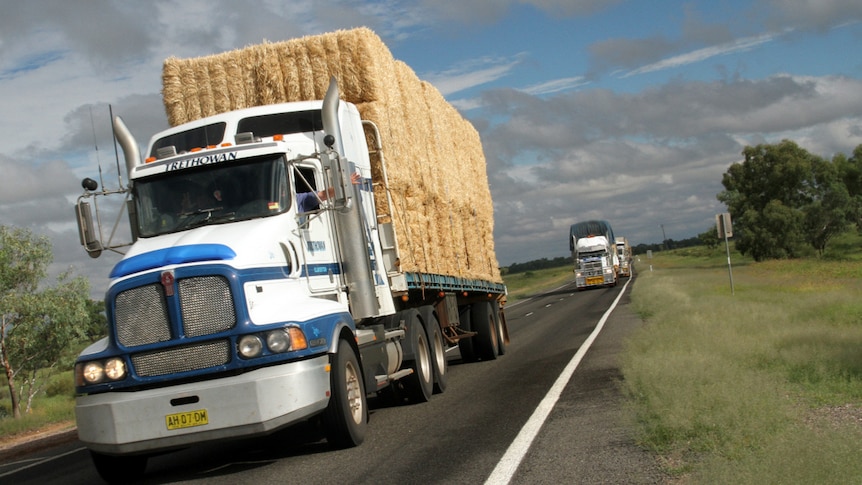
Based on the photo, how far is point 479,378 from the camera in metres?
14.4

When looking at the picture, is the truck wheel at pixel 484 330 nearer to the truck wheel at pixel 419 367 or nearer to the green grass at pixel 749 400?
the green grass at pixel 749 400

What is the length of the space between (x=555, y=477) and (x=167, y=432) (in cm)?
346

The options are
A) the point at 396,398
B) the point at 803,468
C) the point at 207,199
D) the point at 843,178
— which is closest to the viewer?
the point at 803,468

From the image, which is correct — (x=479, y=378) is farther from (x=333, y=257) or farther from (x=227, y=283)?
(x=227, y=283)

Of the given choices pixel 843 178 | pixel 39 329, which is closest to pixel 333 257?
pixel 39 329

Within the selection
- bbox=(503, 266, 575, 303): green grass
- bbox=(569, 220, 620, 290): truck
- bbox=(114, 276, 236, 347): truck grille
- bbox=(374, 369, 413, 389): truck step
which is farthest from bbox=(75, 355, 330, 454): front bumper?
bbox=(569, 220, 620, 290): truck

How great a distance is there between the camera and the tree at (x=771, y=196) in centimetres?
8881

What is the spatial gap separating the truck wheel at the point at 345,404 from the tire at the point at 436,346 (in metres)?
3.45

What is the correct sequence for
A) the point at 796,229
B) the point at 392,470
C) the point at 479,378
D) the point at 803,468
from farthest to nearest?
the point at 796,229 → the point at 479,378 → the point at 392,470 → the point at 803,468


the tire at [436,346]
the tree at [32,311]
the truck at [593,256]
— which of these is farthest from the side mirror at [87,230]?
the truck at [593,256]

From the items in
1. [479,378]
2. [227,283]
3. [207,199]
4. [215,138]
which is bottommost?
[479,378]

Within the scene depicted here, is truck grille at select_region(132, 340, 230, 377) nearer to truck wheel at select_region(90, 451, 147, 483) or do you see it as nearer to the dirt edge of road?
truck wheel at select_region(90, 451, 147, 483)

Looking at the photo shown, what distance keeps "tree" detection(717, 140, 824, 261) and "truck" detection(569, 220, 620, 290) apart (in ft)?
126

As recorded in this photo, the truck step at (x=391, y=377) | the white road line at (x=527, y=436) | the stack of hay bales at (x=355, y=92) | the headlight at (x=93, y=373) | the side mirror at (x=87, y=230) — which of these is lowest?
the white road line at (x=527, y=436)
